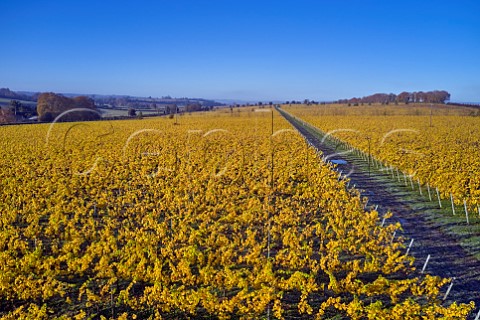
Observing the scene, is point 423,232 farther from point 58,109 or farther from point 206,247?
point 58,109

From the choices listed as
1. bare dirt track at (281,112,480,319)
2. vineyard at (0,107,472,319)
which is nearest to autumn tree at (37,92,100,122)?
vineyard at (0,107,472,319)

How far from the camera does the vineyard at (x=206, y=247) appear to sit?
287 inches

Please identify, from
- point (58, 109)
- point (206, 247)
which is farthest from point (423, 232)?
point (58, 109)

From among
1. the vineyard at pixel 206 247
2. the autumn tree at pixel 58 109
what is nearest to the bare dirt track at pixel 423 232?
the vineyard at pixel 206 247

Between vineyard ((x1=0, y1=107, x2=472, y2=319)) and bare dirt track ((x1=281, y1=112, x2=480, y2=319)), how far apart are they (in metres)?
0.51

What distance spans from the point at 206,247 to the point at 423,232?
6894 mm

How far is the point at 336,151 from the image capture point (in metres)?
29.6

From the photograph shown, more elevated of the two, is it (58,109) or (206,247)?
(58,109)

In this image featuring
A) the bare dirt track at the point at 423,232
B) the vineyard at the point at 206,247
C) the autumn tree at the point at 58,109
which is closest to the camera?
the vineyard at the point at 206,247

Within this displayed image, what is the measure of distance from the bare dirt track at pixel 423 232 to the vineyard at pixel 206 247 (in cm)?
51

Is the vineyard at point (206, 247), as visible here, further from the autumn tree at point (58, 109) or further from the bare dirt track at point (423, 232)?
the autumn tree at point (58, 109)

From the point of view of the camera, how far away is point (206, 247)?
989 centimetres

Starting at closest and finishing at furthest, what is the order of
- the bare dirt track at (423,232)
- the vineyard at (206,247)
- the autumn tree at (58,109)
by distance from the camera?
the vineyard at (206,247) < the bare dirt track at (423,232) < the autumn tree at (58,109)

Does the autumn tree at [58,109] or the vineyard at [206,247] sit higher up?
the autumn tree at [58,109]
